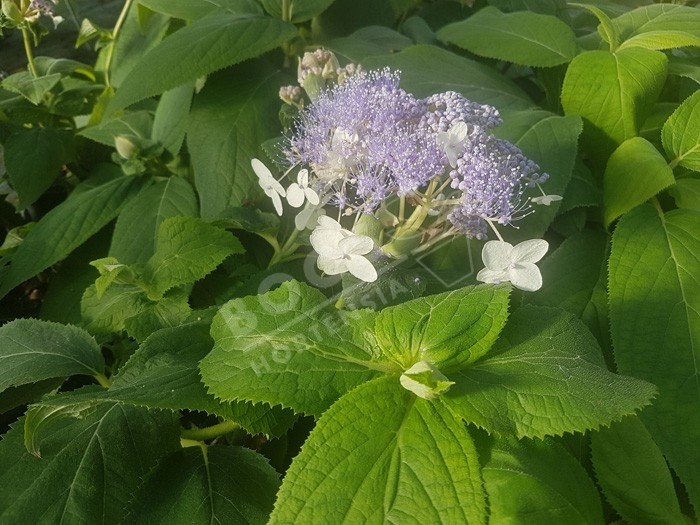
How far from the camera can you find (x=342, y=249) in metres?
0.56

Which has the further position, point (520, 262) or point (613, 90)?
point (613, 90)

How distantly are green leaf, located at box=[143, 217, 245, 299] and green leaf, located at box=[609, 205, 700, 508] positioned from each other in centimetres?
51

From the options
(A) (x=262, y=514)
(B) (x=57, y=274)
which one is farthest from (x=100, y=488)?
(B) (x=57, y=274)

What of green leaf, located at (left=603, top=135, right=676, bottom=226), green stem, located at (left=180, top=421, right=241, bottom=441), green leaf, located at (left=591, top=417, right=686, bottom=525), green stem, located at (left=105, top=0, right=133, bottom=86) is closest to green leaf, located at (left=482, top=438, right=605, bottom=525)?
green leaf, located at (left=591, top=417, right=686, bottom=525)

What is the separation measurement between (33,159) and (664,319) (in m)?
1.13

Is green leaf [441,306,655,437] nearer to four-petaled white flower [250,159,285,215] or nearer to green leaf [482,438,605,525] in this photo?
green leaf [482,438,605,525]

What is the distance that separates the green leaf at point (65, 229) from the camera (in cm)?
104

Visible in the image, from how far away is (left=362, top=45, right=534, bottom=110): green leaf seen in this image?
1.06m

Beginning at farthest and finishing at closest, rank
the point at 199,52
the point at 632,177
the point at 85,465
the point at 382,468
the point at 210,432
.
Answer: the point at 199,52 → the point at 632,177 → the point at 210,432 → the point at 85,465 → the point at 382,468

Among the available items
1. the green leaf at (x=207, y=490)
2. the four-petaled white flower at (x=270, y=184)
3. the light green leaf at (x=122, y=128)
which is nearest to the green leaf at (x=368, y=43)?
the light green leaf at (x=122, y=128)

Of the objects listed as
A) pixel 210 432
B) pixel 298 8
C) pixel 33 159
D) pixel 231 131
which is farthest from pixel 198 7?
pixel 210 432

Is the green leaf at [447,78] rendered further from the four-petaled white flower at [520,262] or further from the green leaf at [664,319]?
the four-petaled white flower at [520,262]

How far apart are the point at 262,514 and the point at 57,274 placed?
696 millimetres

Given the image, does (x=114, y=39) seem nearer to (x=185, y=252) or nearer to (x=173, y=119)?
(x=173, y=119)
